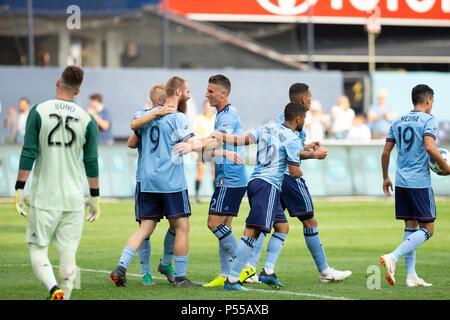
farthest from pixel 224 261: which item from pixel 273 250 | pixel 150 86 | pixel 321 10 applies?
pixel 321 10

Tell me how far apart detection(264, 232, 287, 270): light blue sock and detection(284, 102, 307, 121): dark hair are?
58.1 inches

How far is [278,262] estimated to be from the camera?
11.6 m

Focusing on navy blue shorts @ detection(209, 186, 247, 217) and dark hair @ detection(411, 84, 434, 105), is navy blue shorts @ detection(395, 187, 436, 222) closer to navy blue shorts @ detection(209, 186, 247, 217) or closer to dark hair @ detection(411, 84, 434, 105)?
dark hair @ detection(411, 84, 434, 105)

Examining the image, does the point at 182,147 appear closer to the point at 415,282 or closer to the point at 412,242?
the point at 412,242

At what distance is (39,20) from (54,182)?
58.9 ft

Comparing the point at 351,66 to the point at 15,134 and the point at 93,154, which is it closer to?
the point at 15,134

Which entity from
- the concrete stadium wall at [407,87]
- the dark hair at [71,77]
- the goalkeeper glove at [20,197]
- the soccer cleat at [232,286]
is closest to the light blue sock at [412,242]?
the soccer cleat at [232,286]

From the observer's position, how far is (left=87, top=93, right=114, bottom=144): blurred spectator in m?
21.0

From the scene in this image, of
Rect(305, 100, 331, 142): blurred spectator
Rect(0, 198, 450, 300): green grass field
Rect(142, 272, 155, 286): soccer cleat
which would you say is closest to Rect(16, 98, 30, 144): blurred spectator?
Rect(0, 198, 450, 300): green grass field

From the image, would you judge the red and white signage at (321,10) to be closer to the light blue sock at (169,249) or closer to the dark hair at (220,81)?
the dark hair at (220,81)

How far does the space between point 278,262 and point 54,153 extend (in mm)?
4785

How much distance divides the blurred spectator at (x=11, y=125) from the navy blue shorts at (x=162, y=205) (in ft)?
46.3

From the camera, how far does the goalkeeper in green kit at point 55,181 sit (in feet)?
24.8

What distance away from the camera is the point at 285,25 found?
1248 inches
